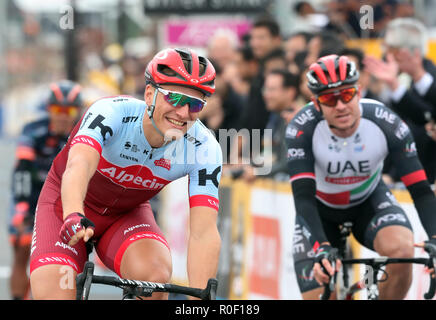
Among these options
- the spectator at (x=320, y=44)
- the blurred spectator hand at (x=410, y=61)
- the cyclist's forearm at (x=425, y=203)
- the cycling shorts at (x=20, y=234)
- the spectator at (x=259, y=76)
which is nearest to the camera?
the cyclist's forearm at (x=425, y=203)

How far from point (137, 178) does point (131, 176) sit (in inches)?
1.6

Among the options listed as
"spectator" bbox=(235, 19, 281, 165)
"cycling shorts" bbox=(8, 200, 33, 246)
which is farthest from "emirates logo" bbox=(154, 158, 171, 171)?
"spectator" bbox=(235, 19, 281, 165)

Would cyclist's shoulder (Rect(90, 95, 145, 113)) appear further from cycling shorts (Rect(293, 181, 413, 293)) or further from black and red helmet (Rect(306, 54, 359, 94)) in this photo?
cycling shorts (Rect(293, 181, 413, 293))

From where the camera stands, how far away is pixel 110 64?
2761 centimetres

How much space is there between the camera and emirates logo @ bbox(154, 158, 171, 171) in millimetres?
5586

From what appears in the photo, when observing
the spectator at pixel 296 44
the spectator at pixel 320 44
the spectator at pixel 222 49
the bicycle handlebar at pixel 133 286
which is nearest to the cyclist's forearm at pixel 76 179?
the bicycle handlebar at pixel 133 286

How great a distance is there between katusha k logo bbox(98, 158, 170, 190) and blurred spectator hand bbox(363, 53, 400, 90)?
3171mm

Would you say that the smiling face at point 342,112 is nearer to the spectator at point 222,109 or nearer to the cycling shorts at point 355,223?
the cycling shorts at point 355,223

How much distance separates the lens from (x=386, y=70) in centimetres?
809

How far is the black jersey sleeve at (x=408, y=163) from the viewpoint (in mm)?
6211

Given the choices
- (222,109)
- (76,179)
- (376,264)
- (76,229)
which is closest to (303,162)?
(376,264)
